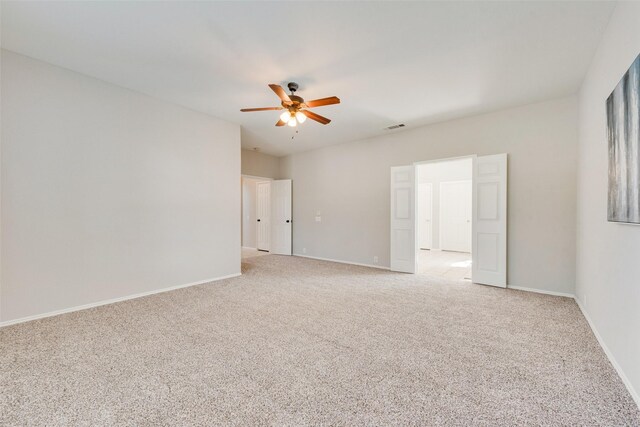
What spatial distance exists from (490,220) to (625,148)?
2632mm

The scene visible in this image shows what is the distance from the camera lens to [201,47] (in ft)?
8.90

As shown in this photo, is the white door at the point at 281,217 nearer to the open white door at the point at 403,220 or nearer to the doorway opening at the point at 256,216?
the doorway opening at the point at 256,216

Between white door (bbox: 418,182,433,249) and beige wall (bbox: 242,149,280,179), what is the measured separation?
4779 millimetres

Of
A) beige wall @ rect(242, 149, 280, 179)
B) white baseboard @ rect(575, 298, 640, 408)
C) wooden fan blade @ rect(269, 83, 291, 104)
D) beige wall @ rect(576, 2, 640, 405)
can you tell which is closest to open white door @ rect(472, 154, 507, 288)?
beige wall @ rect(576, 2, 640, 405)

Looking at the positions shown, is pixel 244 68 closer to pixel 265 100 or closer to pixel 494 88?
pixel 265 100

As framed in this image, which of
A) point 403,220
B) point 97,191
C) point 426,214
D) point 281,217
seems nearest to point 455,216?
point 426,214

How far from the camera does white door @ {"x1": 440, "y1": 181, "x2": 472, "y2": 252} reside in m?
8.22

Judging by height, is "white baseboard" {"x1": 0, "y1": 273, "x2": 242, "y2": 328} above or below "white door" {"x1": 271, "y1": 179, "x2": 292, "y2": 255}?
below

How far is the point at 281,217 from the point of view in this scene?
7602 mm

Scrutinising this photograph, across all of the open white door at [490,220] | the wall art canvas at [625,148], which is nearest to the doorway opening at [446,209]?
the open white door at [490,220]

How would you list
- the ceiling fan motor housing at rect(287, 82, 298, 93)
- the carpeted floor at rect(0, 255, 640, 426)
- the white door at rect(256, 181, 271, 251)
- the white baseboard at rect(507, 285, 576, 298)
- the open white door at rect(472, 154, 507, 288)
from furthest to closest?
the white door at rect(256, 181, 271, 251) → the open white door at rect(472, 154, 507, 288) → the white baseboard at rect(507, 285, 576, 298) → the ceiling fan motor housing at rect(287, 82, 298, 93) → the carpeted floor at rect(0, 255, 640, 426)

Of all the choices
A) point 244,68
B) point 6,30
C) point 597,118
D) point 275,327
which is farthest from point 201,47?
point 597,118

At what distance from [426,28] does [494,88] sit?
1.77m

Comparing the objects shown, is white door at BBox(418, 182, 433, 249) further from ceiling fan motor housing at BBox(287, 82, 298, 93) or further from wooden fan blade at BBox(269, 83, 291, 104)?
wooden fan blade at BBox(269, 83, 291, 104)
